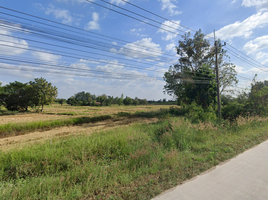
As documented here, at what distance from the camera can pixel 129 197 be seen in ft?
9.80

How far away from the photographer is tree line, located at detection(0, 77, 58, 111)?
26188 mm

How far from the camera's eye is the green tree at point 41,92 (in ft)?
87.9

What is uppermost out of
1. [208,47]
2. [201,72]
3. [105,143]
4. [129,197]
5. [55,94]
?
[208,47]

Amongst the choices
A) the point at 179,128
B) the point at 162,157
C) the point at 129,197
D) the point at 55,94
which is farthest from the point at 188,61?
the point at 55,94

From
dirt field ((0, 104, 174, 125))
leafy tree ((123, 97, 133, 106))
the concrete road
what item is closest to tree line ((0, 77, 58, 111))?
dirt field ((0, 104, 174, 125))

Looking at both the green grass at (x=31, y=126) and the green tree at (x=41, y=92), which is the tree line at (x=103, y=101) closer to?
the green tree at (x=41, y=92)

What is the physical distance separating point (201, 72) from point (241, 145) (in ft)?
42.1

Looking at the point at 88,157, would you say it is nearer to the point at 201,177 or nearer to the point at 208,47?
the point at 201,177

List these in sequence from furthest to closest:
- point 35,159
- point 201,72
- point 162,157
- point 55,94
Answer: point 55,94 → point 201,72 → point 162,157 → point 35,159

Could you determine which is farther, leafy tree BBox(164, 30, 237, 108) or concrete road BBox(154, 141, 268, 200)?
leafy tree BBox(164, 30, 237, 108)

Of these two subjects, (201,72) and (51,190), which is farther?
(201,72)

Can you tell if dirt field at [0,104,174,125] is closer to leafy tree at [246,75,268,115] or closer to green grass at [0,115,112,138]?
green grass at [0,115,112,138]

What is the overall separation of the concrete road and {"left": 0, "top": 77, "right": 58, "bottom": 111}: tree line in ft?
99.2

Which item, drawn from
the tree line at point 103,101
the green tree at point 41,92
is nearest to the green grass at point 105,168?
the green tree at point 41,92
